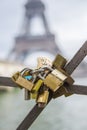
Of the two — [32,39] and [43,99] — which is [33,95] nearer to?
[43,99]

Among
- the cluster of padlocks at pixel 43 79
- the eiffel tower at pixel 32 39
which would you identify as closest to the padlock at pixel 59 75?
the cluster of padlocks at pixel 43 79

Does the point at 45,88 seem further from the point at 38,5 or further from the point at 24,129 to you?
the point at 38,5

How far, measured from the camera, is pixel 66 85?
0.65 meters

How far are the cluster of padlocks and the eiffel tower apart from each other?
12.4 meters

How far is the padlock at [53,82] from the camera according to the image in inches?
24.6

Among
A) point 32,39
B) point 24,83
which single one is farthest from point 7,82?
point 32,39

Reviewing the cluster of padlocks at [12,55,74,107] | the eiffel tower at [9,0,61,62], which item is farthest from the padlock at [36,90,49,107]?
the eiffel tower at [9,0,61,62]

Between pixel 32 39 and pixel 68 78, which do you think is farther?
pixel 32 39

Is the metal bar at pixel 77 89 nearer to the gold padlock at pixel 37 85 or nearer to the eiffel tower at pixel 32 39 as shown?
the gold padlock at pixel 37 85

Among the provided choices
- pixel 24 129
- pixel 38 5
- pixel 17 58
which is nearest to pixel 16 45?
pixel 17 58

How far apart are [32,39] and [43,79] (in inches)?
580

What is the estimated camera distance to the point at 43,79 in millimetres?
647

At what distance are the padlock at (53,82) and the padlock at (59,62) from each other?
2 cm

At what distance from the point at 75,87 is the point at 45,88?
0.05 meters
